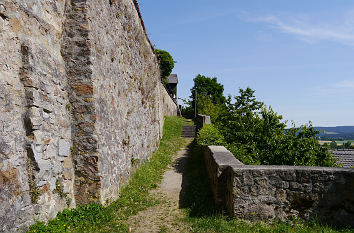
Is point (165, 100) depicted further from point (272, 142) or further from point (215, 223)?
point (215, 223)

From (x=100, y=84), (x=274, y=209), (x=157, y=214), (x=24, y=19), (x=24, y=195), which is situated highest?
(x=24, y=19)

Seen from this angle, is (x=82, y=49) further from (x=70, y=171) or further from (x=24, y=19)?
(x=70, y=171)

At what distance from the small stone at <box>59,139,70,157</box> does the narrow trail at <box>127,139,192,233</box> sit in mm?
1612

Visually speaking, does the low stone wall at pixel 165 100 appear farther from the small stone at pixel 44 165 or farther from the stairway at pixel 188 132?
the small stone at pixel 44 165

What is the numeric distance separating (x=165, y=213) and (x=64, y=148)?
7.31 ft

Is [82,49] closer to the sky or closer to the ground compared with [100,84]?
closer to the sky

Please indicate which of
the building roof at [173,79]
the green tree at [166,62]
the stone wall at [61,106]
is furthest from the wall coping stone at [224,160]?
the building roof at [173,79]

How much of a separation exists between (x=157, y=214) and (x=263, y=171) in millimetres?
2163

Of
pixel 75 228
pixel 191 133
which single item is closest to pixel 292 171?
pixel 75 228

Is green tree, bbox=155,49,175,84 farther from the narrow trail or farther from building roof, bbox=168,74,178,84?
the narrow trail

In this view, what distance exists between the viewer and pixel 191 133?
1673 cm

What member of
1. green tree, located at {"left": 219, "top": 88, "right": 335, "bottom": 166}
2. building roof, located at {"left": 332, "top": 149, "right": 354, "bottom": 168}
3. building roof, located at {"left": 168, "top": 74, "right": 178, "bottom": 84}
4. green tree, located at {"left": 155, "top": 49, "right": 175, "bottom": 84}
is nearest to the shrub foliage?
green tree, located at {"left": 219, "top": 88, "right": 335, "bottom": 166}

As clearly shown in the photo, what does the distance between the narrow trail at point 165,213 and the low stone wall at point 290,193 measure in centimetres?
107

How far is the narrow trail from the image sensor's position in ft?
14.1
